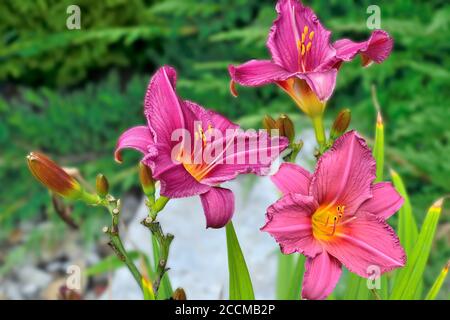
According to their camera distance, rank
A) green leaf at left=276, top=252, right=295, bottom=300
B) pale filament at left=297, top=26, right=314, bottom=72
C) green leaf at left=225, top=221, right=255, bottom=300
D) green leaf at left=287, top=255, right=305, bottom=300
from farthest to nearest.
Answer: green leaf at left=276, top=252, right=295, bottom=300 < green leaf at left=287, top=255, right=305, bottom=300 < green leaf at left=225, top=221, right=255, bottom=300 < pale filament at left=297, top=26, right=314, bottom=72

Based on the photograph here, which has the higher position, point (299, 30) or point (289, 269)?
point (299, 30)

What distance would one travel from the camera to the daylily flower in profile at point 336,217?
0.75 m

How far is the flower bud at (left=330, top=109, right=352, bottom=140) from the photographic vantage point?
87 centimetres

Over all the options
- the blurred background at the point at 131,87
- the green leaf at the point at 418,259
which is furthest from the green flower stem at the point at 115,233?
the blurred background at the point at 131,87

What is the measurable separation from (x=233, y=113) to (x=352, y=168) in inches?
72.9

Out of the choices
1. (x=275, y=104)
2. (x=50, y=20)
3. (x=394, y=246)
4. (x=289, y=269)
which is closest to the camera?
(x=394, y=246)

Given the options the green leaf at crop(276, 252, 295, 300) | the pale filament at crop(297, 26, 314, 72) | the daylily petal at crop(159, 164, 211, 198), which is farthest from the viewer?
the green leaf at crop(276, 252, 295, 300)

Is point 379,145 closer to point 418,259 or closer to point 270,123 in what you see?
point 418,259

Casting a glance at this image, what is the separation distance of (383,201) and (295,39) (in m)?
0.20

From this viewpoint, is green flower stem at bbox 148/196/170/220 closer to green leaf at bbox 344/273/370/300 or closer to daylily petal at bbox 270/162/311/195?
daylily petal at bbox 270/162/311/195

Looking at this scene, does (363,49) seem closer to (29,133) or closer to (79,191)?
(79,191)

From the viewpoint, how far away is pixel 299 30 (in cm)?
84

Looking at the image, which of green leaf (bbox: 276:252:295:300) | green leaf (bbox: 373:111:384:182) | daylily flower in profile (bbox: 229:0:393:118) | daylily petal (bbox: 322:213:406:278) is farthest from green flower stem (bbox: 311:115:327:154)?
green leaf (bbox: 276:252:295:300)
